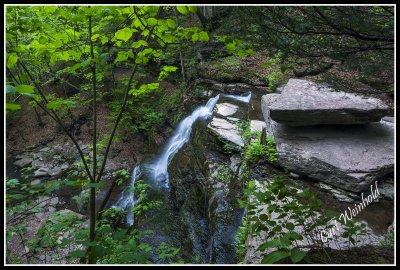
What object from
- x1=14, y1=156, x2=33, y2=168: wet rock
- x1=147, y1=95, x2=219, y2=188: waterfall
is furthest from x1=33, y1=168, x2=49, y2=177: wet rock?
x1=147, y1=95, x2=219, y2=188: waterfall

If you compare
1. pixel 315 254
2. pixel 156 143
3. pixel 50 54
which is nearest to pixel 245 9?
pixel 50 54

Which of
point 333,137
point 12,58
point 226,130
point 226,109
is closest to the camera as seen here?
point 12,58

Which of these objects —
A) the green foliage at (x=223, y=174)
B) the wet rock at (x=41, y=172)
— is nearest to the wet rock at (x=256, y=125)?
the green foliage at (x=223, y=174)

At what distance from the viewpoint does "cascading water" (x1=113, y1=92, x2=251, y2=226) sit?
25.7ft

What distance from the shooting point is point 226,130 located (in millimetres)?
6922

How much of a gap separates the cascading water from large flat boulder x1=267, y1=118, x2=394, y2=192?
3170 millimetres

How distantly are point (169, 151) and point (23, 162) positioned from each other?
6496 mm

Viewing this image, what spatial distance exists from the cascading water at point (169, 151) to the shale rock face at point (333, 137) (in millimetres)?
3107

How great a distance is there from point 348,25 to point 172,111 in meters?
8.37

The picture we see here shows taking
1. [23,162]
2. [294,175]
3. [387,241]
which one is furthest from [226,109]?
[23,162]

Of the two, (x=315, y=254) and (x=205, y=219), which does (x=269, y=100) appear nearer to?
(x=205, y=219)

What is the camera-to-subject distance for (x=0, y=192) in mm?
2074

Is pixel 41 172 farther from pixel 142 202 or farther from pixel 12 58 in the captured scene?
pixel 12 58
